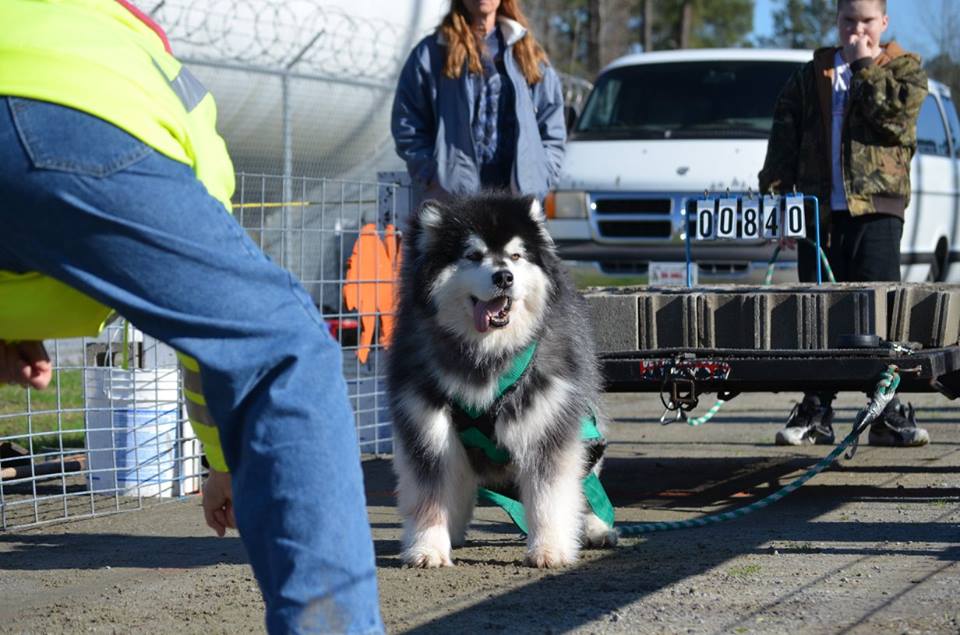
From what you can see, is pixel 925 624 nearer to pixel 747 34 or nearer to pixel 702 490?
pixel 702 490

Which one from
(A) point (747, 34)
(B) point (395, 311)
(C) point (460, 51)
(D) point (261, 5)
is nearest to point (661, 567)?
(B) point (395, 311)

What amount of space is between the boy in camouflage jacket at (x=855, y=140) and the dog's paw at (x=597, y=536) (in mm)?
2508

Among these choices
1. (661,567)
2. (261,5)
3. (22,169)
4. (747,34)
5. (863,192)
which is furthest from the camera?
(747,34)

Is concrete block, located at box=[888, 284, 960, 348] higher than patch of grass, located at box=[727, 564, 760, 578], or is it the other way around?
concrete block, located at box=[888, 284, 960, 348]

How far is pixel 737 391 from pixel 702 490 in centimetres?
106

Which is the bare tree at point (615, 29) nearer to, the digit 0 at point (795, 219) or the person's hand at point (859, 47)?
the person's hand at point (859, 47)

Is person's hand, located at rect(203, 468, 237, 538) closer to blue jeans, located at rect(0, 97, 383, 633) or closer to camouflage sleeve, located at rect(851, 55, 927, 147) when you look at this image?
blue jeans, located at rect(0, 97, 383, 633)

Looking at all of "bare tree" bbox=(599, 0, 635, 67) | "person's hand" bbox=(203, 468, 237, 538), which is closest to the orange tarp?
"person's hand" bbox=(203, 468, 237, 538)

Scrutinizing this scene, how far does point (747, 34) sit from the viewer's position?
5162cm

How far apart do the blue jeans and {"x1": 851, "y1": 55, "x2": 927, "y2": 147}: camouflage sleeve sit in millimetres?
4966

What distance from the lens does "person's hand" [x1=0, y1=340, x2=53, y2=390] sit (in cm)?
233

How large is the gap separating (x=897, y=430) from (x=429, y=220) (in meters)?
3.57

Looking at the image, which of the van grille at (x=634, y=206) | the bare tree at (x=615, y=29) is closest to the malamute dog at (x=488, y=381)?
the van grille at (x=634, y=206)

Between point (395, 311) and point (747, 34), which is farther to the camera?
point (747, 34)
